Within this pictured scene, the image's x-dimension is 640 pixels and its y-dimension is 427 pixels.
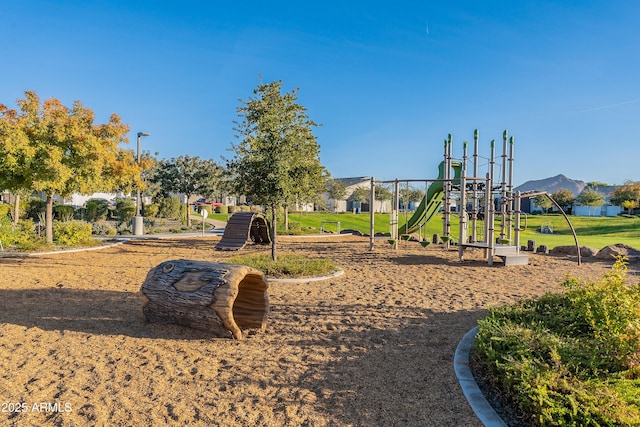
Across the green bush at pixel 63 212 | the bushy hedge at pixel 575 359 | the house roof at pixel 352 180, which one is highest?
the house roof at pixel 352 180

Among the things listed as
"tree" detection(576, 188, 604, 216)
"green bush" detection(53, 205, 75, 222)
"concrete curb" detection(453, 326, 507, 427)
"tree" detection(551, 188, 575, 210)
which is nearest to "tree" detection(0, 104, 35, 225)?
"green bush" detection(53, 205, 75, 222)

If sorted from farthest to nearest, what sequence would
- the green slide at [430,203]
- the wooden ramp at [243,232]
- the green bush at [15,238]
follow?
the green slide at [430,203] → the wooden ramp at [243,232] → the green bush at [15,238]

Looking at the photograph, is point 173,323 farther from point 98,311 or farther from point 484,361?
point 484,361

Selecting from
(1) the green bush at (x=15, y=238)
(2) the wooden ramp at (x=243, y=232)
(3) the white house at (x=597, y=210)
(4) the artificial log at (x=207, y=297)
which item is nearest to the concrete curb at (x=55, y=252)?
(1) the green bush at (x=15, y=238)

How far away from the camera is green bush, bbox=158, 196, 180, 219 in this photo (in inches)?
1426

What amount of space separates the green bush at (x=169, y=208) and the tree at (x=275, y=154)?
2593 cm

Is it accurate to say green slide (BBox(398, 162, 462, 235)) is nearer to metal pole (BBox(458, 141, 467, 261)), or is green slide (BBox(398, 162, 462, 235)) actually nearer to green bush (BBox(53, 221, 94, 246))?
metal pole (BBox(458, 141, 467, 261))

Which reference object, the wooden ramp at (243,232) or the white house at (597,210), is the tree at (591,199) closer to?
the white house at (597,210)

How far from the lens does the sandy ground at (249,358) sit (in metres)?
3.75

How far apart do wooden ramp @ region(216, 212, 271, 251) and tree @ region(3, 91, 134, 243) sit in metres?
5.10

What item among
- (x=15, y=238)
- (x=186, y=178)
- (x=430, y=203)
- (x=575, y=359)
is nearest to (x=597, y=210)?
(x=430, y=203)

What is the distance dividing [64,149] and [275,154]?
9393mm

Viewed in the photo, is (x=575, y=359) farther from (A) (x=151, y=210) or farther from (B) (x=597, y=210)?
(B) (x=597, y=210)

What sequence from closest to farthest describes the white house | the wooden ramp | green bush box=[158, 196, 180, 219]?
1. the wooden ramp
2. green bush box=[158, 196, 180, 219]
3. the white house
